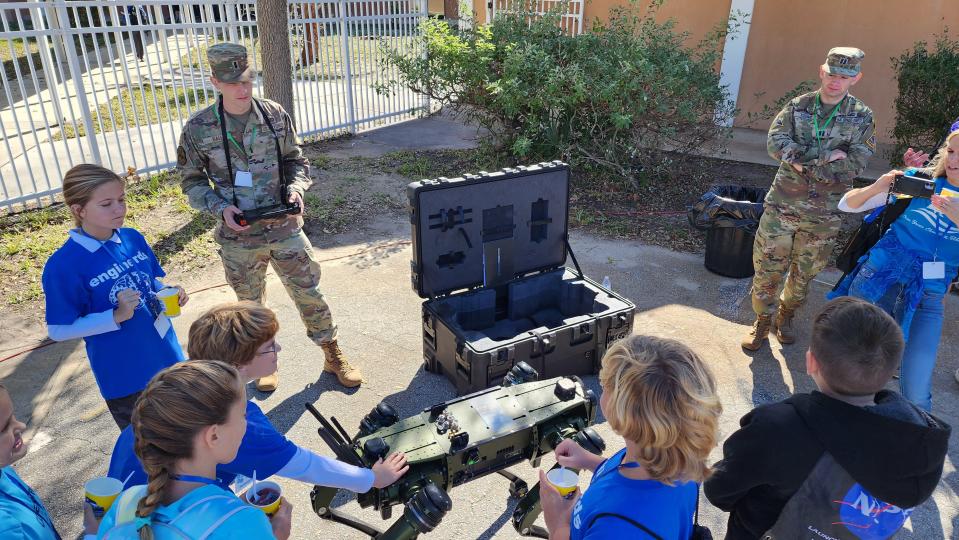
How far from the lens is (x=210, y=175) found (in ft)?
12.8

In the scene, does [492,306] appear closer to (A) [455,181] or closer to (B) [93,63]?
(A) [455,181]

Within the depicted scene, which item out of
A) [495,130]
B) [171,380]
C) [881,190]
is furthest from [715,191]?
[171,380]

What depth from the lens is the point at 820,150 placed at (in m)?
4.27

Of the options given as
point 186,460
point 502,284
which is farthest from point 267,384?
point 186,460

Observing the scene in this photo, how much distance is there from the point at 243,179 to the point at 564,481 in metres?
2.79

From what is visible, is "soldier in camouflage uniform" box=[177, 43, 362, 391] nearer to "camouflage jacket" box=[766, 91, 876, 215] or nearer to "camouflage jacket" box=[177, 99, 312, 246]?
Answer: "camouflage jacket" box=[177, 99, 312, 246]

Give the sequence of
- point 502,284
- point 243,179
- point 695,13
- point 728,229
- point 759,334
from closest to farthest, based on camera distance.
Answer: point 243,179
point 502,284
point 759,334
point 728,229
point 695,13

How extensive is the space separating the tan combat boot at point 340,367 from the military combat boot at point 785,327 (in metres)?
3.07

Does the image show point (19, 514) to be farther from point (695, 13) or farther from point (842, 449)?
point (695, 13)

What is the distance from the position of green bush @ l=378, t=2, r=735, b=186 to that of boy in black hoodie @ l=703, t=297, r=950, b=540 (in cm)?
536

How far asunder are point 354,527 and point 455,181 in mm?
2050

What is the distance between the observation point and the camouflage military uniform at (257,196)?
3793mm

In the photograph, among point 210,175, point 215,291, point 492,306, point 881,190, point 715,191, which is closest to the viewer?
point 881,190

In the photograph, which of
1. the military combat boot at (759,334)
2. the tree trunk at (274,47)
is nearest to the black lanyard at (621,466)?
the military combat boot at (759,334)
